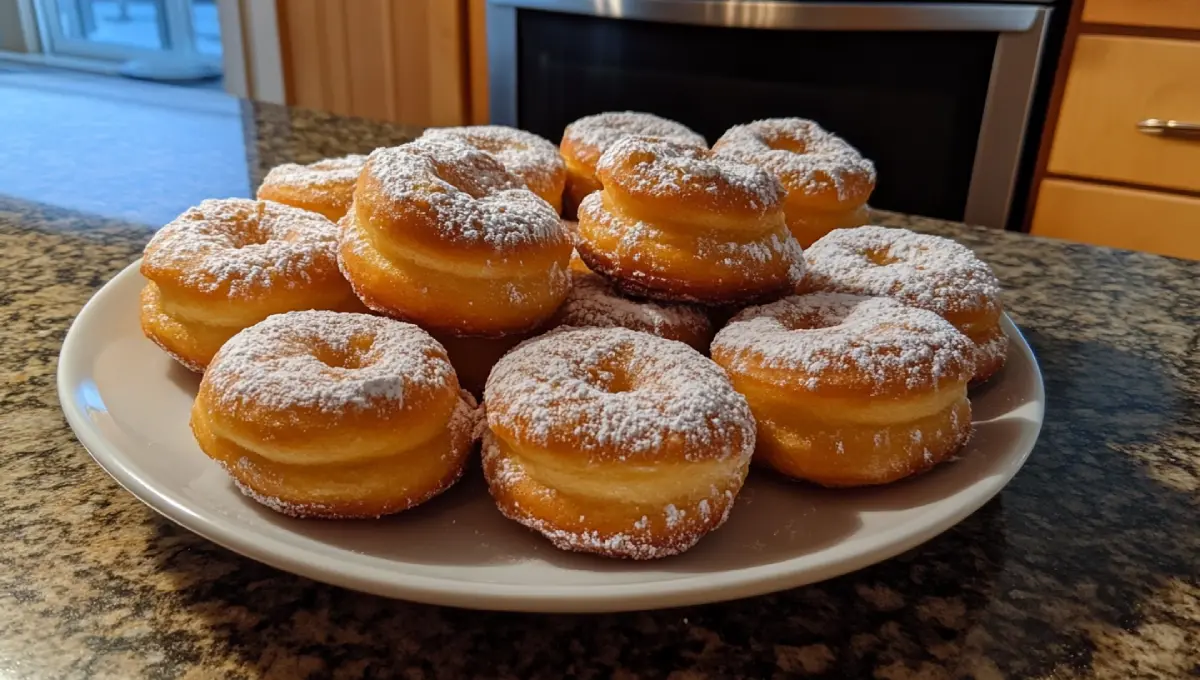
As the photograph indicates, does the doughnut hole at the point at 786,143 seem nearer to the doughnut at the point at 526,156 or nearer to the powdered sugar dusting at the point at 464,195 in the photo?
the doughnut at the point at 526,156

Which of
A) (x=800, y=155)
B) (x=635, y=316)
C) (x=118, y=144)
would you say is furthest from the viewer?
(x=118, y=144)

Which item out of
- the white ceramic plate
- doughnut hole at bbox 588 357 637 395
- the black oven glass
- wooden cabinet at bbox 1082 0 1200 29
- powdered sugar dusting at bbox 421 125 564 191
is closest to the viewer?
the white ceramic plate

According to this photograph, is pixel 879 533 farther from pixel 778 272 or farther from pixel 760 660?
pixel 778 272

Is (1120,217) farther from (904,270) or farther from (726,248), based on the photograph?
(726,248)

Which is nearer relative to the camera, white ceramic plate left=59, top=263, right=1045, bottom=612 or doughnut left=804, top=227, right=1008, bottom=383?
white ceramic plate left=59, top=263, right=1045, bottom=612

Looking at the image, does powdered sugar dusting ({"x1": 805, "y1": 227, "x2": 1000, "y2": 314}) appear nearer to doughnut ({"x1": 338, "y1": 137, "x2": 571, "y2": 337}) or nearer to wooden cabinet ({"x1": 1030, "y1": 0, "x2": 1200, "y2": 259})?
doughnut ({"x1": 338, "y1": 137, "x2": 571, "y2": 337})

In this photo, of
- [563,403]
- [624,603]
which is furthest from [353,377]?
[624,603]

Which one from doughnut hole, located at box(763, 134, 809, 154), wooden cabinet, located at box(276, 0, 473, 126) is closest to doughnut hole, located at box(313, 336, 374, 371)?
doughnut hole, located at box(763, 134, 809, 154)

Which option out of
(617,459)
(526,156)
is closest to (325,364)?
(617,459)
